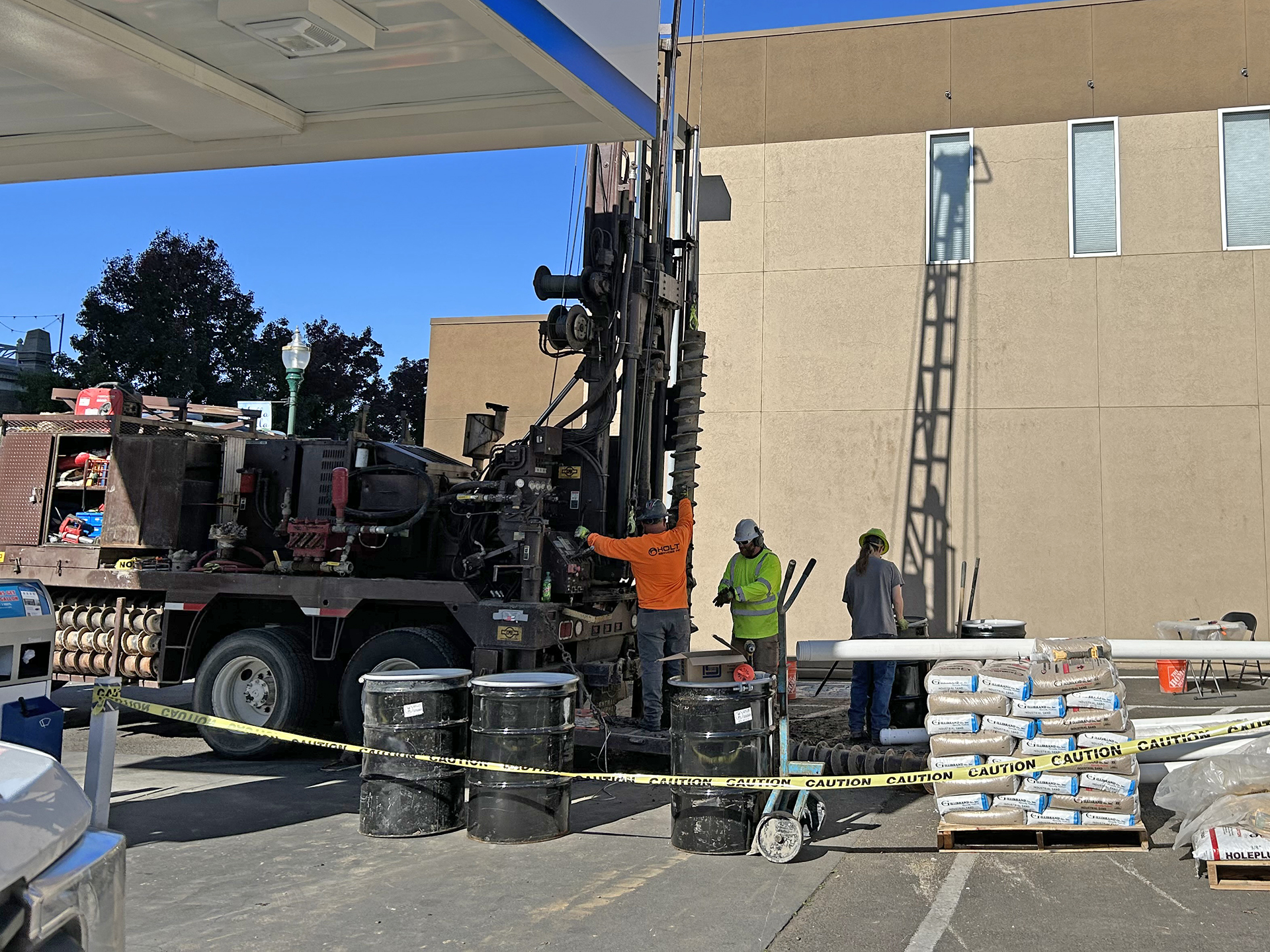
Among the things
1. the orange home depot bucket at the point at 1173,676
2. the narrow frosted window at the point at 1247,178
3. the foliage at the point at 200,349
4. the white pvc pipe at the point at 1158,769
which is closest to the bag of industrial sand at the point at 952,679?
the white pvc pipe at the point at 1158,769

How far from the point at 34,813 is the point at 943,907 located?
4.62 meters

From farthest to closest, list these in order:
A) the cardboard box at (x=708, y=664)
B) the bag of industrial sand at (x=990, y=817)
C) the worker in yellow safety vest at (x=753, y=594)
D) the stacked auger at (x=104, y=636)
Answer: the stacked auger at (x=104, y=636) → the worker in yellow safety vest at (x=753, y=594) → the cardboard box at (x=708, y=664) → the bag of industrial sand at (x=990, y=817)

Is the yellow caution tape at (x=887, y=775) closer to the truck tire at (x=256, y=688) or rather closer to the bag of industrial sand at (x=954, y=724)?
the bag of industrial sand at (x=954, y=724)

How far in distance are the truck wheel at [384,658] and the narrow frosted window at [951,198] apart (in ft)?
37.4

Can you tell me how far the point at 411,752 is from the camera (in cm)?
735

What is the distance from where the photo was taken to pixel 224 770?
949cm

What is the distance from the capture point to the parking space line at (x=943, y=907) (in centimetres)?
524

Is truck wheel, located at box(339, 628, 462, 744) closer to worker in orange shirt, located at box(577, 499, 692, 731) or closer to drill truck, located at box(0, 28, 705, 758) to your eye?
drill truck, located at box(0, 28, 705, 758)

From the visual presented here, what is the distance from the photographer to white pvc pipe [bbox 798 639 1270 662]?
7.67 metres

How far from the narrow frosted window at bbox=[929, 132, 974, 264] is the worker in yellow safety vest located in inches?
379

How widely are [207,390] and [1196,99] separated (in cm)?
2658

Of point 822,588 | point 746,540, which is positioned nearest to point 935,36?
point 822,588

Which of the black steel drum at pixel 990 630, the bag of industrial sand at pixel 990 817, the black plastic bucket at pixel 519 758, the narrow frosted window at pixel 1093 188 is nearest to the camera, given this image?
the bag of industrial sand at pixel 990 817

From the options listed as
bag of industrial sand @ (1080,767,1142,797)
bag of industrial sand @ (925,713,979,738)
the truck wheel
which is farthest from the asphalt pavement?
the truck wheel
